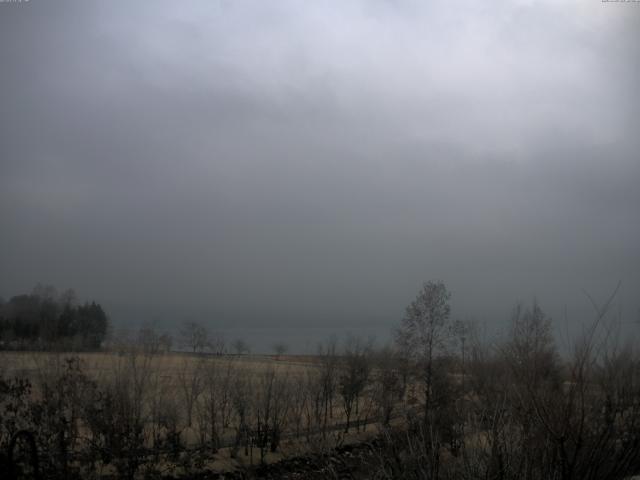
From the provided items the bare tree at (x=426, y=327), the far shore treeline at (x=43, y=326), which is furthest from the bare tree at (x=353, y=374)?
the far shore treeline at (x=43, y=326)

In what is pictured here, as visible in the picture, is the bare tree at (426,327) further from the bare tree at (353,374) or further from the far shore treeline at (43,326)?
the far shore treeline at (43,326)

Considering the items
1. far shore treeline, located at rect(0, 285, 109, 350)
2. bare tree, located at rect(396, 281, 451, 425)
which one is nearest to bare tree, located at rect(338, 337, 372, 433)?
bare tree, located at rect(396, 281, 451, 425)

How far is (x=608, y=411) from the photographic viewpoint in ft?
30.1

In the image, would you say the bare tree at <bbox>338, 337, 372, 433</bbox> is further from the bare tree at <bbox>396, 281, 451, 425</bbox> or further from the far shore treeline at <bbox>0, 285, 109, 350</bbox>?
the far shore treeline at <bbox>0, 285, 109, 350</bbox>

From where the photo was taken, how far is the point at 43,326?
18766mm

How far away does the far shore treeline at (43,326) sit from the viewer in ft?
59.5

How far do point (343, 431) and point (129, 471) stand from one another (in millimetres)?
15771

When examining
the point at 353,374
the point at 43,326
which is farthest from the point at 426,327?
the point at 43,326

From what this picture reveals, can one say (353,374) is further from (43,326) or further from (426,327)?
(43,326)

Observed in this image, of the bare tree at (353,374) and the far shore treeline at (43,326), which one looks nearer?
the far shore treeline at (43,326)

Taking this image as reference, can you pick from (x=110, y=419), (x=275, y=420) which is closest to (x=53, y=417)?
(x=110, y=419)

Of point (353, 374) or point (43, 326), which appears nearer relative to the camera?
point (43, 326)

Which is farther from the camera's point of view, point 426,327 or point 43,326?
point 426,327

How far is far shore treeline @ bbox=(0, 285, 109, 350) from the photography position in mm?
18141
